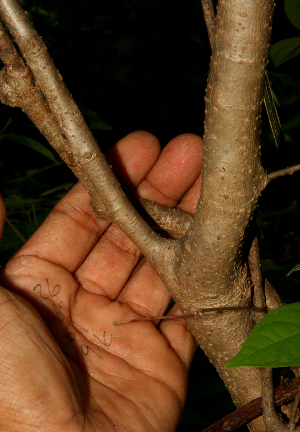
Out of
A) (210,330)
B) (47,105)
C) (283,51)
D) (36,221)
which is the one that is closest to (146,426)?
(210,330)

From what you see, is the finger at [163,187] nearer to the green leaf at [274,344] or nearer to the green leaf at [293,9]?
the green leaf at [293,9]

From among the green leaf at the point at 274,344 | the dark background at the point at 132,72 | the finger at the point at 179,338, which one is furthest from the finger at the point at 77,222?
the dark background at the point at 132,72

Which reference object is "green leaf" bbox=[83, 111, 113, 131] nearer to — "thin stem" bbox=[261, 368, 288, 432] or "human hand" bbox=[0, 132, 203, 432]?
"human hand" bbox=[0, 132, 203, 432]

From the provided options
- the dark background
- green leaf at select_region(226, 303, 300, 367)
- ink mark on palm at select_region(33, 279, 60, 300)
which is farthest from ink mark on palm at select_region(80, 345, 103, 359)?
the dark background

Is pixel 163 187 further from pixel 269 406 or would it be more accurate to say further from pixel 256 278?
pixel 269 406

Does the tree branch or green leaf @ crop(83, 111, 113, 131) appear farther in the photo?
green leaf @ crop(83, 111, 113, 131)


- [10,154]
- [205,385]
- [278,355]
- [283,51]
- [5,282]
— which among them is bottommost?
[205,385]

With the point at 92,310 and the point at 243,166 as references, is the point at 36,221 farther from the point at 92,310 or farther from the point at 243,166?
the point at 243,166
